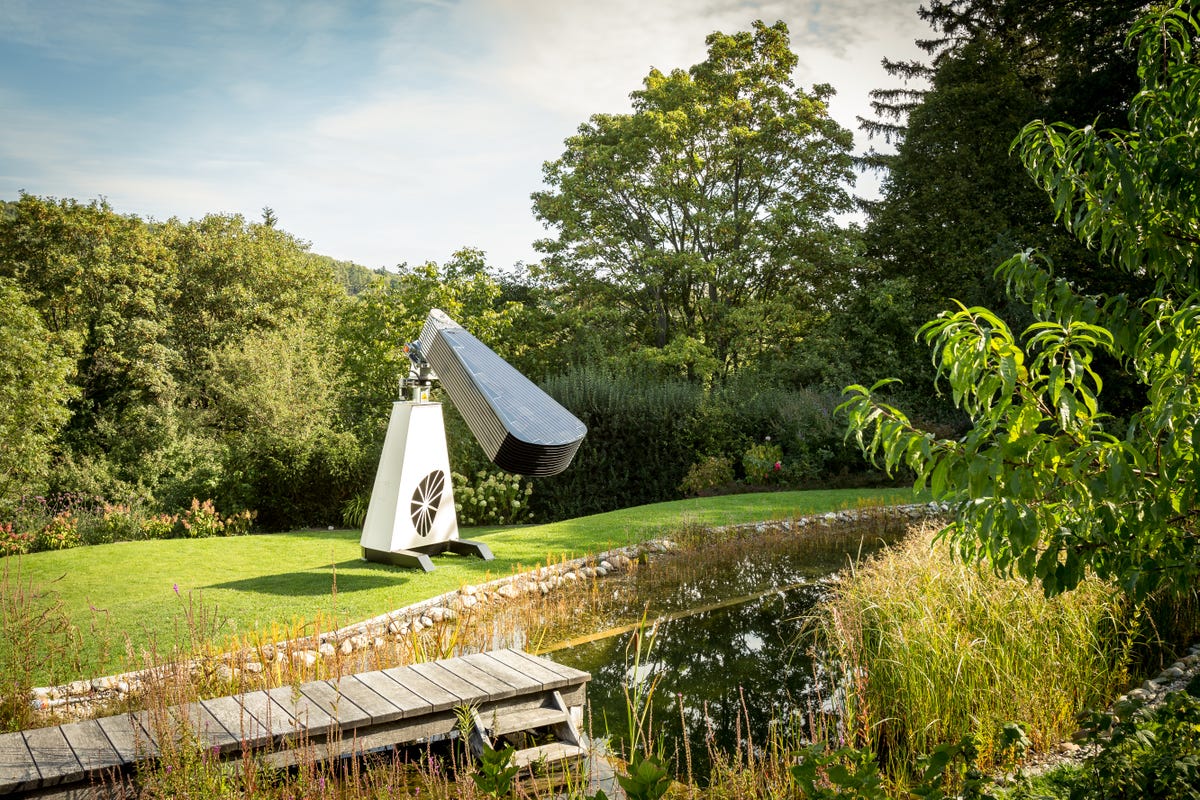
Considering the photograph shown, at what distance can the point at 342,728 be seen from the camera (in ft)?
11.0

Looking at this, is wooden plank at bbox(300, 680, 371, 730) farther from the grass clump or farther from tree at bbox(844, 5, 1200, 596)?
tree at bbox(844, 5, 1200, 596)

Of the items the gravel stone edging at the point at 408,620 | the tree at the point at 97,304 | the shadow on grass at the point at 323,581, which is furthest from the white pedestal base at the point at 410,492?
the tree at the point at 97,304

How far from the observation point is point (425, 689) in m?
3.76

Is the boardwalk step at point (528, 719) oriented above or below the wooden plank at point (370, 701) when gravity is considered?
below

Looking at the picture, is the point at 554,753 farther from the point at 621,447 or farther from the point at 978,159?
the point at 978,159

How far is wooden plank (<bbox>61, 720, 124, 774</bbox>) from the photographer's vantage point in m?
2.94

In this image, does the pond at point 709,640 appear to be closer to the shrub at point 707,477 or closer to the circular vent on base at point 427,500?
the circular vent on base at point 427,500

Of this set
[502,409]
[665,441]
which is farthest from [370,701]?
[665,441]

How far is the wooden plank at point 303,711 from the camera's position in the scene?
3.27m

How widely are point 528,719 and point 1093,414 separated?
9.37ft

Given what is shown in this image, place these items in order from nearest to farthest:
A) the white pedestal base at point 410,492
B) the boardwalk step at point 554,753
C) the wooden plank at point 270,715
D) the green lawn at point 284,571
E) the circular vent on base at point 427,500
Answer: the wooden plank at point 270,715, the boardwalk step at point 554,753, the green lawn at point 284,571, the white pedestal base at point 410,492, the circular vent on base at point 427,500

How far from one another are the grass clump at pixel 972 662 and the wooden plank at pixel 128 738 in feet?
9.99

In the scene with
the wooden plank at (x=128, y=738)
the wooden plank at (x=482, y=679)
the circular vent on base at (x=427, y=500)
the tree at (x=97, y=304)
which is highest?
the tree at (x=97, y=304)

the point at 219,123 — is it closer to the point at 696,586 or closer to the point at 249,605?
the point at 249,605
